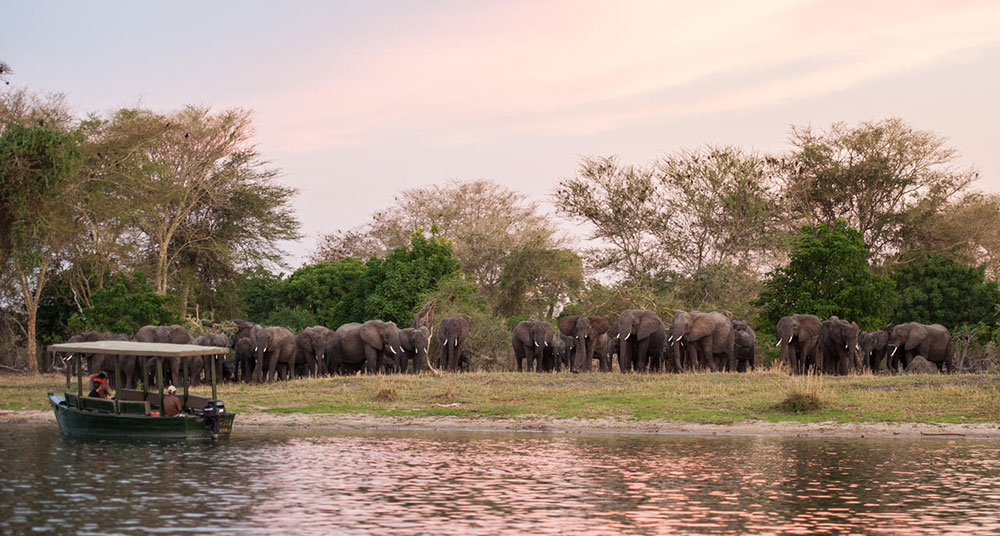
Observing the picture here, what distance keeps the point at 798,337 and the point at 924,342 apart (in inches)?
288

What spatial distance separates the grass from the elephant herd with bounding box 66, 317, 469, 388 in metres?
3.36

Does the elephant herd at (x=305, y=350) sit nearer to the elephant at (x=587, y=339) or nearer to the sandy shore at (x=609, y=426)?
the elephant at (x=587, y=339)

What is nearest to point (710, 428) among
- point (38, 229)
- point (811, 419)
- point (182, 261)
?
point (811, 419)

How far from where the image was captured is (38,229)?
4306cm

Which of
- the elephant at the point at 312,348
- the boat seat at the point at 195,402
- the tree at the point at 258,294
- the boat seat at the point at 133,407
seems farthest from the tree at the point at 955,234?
the boat seat at the point at 133,407

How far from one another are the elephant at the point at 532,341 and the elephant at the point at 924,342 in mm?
12923

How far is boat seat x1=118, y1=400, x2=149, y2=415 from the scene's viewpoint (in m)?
26.7

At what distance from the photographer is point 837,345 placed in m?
40.6

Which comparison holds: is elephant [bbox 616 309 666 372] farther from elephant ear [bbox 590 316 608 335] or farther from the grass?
the grass

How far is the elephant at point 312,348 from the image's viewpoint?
1806 inches

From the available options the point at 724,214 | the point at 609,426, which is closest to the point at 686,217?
the point at 724,214

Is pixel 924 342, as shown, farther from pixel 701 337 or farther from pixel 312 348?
pixel 312 348

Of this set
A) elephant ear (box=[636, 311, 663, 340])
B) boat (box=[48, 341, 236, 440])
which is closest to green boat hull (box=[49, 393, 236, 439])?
boat (box=[48, 341, 236, 440])

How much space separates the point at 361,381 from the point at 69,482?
18319 mm
